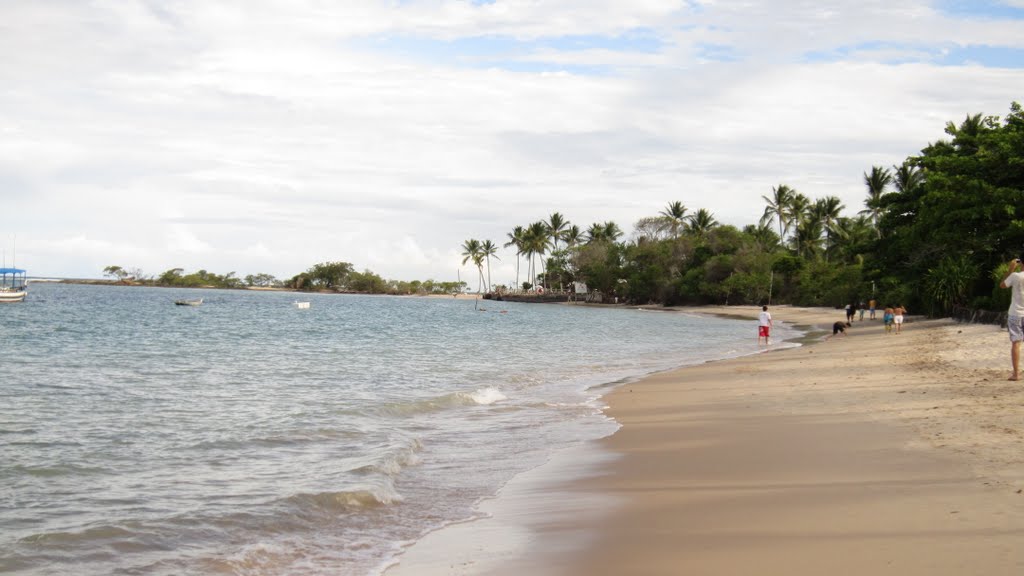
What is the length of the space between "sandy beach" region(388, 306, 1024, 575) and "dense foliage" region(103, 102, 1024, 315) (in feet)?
71.7

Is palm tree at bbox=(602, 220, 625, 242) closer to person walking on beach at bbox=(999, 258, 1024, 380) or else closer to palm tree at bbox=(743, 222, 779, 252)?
palm tree at bbox=(743, 222, 779, 252)

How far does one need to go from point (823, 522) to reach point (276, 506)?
4927 millimetres


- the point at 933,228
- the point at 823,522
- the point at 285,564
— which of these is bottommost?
the point at 285,564

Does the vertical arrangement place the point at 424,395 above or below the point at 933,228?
below

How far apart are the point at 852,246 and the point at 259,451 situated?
1482 inches

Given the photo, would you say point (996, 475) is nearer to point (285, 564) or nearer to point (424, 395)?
point (285, 564)

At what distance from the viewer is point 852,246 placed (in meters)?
41.9

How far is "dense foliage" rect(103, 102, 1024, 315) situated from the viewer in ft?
107

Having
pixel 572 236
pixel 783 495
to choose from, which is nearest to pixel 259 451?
pixel 783 495

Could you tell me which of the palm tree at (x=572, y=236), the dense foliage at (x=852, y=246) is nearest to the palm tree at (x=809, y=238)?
the dense foliage at (x=852, y=246)

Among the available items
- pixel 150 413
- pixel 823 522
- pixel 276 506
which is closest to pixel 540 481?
pixel 276 506

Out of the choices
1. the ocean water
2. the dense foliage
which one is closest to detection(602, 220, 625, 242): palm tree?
the dense foliage

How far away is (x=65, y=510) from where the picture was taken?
7641mm

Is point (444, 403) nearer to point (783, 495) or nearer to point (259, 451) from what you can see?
point (259, 451)
